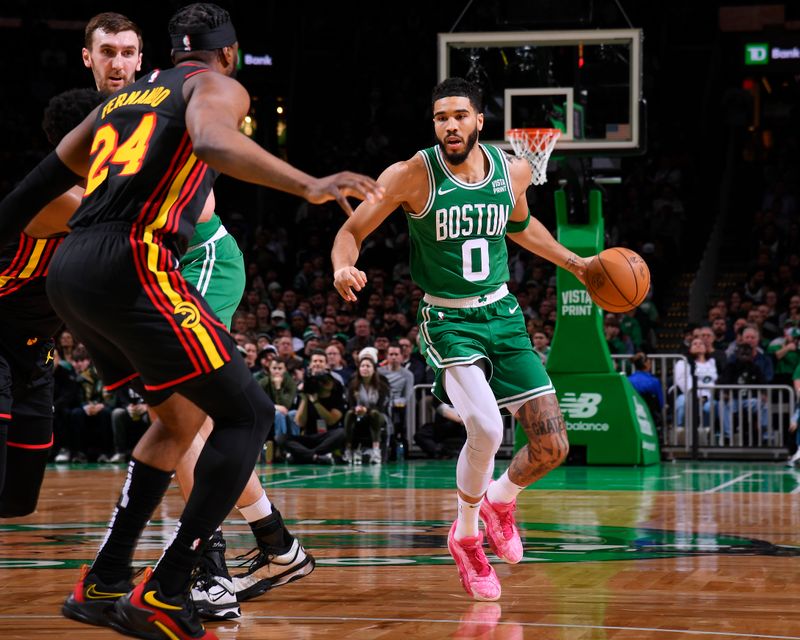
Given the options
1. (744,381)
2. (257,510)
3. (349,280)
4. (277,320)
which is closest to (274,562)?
(257,510)

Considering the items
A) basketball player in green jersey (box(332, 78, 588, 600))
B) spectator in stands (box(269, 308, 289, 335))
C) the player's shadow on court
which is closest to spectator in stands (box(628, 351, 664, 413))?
spectator in stands (box(269, 308, 289, 335))

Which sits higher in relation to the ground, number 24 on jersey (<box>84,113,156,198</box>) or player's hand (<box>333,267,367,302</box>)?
number 24 on jersey (<box>84,113,156,198</box>)

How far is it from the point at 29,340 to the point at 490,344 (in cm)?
215

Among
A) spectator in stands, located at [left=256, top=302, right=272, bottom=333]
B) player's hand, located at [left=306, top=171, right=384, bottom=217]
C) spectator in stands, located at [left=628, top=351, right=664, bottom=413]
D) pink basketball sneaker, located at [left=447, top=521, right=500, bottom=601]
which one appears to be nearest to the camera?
player's hand, located at [left=306, top=171, right=384, bottom=217]

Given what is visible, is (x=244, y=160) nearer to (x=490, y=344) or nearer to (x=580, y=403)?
(x=490, y=344)

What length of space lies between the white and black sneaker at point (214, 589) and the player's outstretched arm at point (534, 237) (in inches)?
91.8

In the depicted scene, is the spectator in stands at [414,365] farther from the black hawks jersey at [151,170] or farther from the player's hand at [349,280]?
the black hawks jersey at [151,170]

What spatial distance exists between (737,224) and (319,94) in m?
9.34

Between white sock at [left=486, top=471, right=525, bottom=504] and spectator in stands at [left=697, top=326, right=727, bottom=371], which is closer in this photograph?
white sock at [left=486, top=471, right=525, bottom=504]

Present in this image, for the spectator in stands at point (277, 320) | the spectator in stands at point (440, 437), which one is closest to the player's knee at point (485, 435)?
the spectator in stands at point (440, 437)

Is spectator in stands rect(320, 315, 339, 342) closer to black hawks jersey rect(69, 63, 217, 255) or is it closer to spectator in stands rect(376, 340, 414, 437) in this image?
spectator in stands rect(376, 340, 414, 437)

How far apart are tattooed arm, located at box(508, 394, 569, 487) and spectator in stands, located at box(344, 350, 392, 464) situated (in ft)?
31.8

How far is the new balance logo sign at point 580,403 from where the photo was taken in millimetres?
14711

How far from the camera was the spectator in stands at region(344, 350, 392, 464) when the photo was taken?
15922 mm
